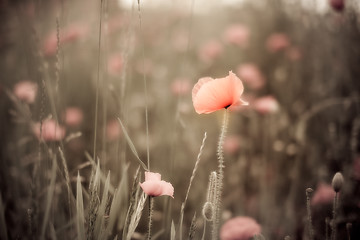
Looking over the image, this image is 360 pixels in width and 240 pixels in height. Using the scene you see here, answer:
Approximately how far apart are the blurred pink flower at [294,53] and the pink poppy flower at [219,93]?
1.73 metres

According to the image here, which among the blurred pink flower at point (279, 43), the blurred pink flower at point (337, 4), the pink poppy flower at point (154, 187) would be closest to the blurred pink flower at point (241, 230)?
the pink poppy flower at point (154, 187)

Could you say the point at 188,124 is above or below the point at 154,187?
below

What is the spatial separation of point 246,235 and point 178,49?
183 centimetres

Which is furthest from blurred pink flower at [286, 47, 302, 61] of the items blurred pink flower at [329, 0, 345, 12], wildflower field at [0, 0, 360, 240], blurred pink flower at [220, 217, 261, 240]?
blurred pink flower at [220, 217, 261, 240]

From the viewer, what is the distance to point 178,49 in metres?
2.57

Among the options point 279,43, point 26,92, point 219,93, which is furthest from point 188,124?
point 219,93

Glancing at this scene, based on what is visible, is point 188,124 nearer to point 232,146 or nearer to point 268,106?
point 232,146

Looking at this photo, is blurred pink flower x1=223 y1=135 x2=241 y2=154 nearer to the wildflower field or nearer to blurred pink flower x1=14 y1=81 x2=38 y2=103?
the wildflower field

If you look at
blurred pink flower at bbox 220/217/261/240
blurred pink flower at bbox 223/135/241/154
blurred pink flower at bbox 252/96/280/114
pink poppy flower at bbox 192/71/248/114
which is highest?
pink poppy flower at bbox 192/71/248/114

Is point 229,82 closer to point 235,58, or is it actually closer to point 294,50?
point 294,50

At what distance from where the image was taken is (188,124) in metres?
2.19

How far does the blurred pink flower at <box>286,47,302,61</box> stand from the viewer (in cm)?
234

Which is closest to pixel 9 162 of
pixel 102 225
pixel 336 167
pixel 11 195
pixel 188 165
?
pixel 11 195

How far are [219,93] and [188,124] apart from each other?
1422 mm
